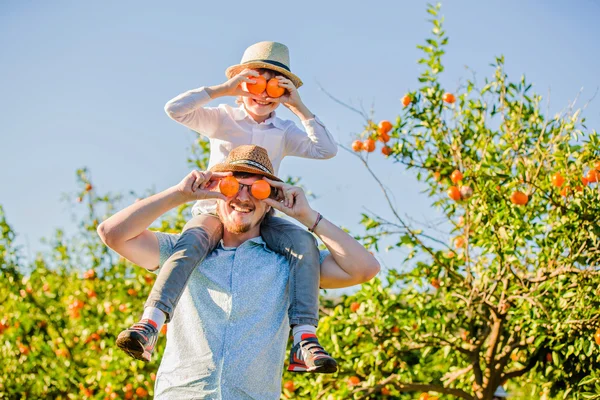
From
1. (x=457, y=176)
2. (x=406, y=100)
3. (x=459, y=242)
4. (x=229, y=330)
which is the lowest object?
(x=229, y=330)

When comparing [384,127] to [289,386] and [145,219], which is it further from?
[145,219]

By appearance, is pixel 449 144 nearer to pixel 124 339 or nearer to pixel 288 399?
pixel 288 399

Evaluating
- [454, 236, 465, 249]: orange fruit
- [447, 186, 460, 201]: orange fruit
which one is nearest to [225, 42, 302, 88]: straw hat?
[447, 186, 460, 201]: orange fruit

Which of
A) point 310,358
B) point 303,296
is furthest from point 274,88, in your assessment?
point 310,358

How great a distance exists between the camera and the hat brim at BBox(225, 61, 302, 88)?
2.93 meters

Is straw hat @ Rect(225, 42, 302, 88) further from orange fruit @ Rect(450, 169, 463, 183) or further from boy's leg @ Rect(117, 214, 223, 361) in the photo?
orange fruit @ Rect(450, 169, 463, 183)

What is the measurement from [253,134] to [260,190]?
1.69 feet

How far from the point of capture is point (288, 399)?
15.5 ft

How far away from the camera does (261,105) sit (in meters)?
2.95

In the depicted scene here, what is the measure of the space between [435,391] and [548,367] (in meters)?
0.77

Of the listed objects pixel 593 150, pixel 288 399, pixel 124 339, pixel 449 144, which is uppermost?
pixel 449 144

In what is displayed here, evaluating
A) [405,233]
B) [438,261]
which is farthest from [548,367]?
[405,233]

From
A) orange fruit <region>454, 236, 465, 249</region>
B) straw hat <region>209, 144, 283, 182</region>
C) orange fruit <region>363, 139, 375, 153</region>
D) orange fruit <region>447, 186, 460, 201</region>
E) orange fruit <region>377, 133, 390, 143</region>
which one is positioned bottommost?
straw hat <region>209, 144, 283, 182</region>

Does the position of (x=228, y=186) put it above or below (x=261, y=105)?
below
